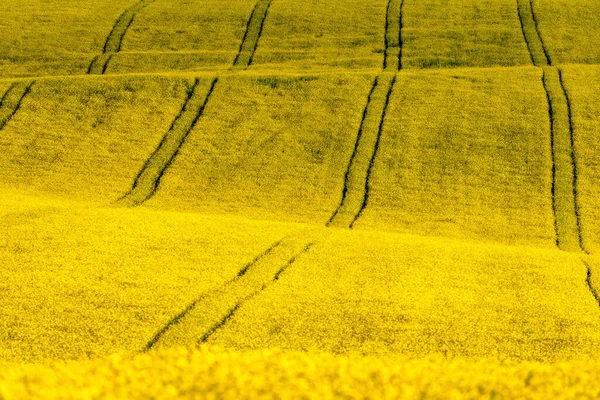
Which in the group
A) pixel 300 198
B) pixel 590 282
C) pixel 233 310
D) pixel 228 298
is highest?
pixel 233 310

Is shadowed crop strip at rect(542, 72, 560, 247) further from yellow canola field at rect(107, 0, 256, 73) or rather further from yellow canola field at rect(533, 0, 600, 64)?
yellow canola field at rect(107, 0, 256, 73)

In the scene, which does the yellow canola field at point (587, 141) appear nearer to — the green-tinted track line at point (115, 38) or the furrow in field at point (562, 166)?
the furrow in field at point (562, 166)

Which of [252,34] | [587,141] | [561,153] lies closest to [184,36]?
[252,34]

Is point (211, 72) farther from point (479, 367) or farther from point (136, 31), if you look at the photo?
point (479, 367)

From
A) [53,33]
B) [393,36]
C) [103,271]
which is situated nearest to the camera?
[103,271]

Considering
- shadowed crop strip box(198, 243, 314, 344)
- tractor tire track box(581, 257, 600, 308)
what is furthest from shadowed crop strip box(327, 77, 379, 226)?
tractor tire track box(581, 257, 600, 308)

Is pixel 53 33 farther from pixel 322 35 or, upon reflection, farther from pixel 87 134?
pixel 322 35

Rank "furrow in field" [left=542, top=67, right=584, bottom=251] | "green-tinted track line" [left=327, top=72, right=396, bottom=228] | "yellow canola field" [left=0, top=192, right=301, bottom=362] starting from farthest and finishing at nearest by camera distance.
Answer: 1. "green-tinted track line" [left=327, top=72, right=396, bottom=228]
2. "furrow in field" [left=542, top=67, right=584, bottom=251]
3. "yellow canola field" [left=0, top=192, right=301, bottom=362]
